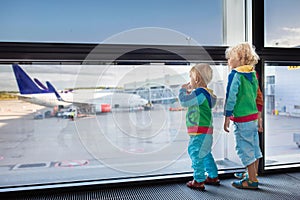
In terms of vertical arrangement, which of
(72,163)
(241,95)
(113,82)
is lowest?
(72,163)

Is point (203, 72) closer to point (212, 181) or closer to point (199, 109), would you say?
point (199, 109)

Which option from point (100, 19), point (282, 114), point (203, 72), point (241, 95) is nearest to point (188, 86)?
point (203, 72)

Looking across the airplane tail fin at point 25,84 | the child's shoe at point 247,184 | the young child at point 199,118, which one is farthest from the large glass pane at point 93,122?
the child's shoe at point 247,184

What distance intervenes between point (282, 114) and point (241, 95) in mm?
627

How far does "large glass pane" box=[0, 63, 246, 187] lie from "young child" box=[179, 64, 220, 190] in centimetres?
13

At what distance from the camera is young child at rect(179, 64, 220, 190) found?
63.4 inches

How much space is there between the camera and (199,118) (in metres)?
1.62

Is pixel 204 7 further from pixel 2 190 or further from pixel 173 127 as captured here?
pixel 2 190

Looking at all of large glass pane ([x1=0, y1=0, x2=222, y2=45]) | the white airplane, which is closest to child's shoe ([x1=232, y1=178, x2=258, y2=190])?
the white airplane

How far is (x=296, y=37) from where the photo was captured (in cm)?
198

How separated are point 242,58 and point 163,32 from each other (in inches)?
22.3

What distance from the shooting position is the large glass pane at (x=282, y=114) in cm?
193

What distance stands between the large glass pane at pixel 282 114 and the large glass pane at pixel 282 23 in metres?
0.18

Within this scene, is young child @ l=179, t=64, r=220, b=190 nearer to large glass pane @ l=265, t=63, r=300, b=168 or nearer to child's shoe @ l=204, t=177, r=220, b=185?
child's shoe @ l=204, t=177, r=220, b=185
